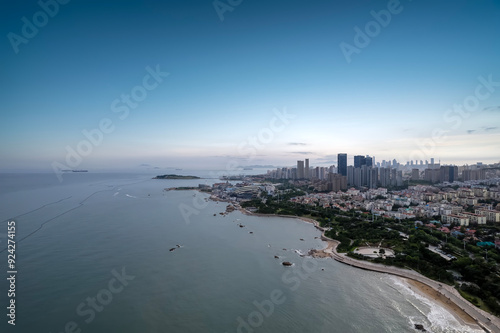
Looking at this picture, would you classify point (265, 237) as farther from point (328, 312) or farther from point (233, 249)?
point (328, 312)

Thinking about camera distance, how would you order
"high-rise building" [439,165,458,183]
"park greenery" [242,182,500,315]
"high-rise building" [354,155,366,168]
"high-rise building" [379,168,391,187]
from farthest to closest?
"high-rise building" [354,155,366,168] < "high-rise building" [439,165,458,183] < "high-rise building" [379,168,391,187] < "park greenery" [242,182,500,315]

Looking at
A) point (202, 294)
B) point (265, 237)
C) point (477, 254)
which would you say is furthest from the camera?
point (265, 237)

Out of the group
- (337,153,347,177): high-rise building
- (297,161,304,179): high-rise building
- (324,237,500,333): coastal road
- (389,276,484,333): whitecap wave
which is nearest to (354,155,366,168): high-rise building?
(337,153,347,177): high-rise building

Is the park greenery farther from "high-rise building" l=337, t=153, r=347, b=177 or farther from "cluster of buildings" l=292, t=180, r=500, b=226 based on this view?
"high-rise building" l=337, t=153, r=347, b=177

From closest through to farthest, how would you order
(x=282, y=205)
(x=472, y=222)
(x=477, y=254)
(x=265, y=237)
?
(x=477, y=254)
(x=265, y=237)
(x=472, y=222)
(x=282, y=205)

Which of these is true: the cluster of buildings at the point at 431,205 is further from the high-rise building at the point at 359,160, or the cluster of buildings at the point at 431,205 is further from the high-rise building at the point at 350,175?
the high-rise building at the point at 359,160

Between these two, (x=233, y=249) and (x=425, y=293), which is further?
(x=233, y=249)

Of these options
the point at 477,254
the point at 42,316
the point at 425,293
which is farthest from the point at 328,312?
the point at 477,254
